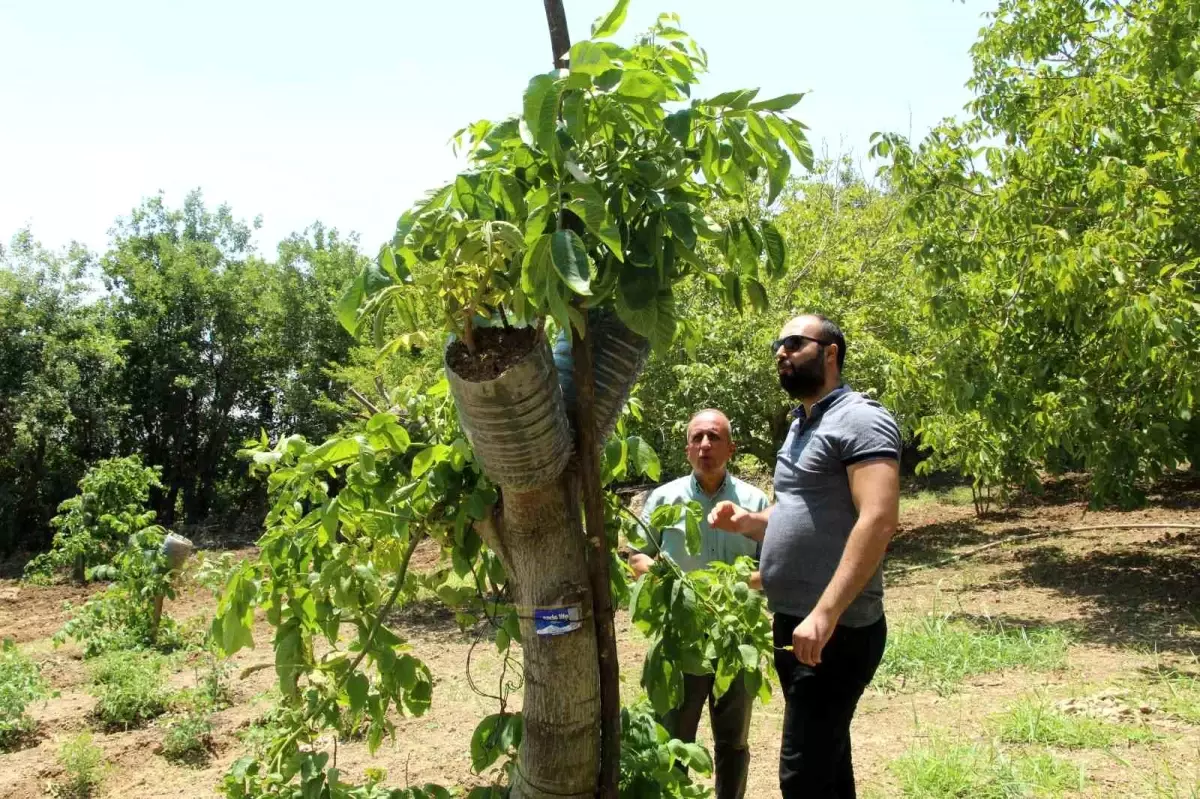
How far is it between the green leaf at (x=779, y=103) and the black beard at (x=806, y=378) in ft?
4.29

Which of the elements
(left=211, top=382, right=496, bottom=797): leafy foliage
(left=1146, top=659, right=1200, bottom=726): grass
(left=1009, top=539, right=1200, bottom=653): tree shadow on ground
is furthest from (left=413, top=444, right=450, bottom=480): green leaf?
(left=1009, top=539, right=1200, bottom=653): tree shadow on ground

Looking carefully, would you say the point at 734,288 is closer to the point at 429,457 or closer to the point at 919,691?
A: the point at 429,457

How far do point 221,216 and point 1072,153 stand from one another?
2161 cm

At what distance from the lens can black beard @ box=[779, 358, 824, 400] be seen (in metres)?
2.83

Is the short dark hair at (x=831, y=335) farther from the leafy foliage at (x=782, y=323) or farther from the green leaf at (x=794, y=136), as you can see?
the leafy foliage at (x=782, y=323)

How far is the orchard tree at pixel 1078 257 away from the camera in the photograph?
5.94 m

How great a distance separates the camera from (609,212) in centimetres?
164

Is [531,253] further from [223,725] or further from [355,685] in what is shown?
[223,725]

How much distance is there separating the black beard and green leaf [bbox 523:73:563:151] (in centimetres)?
154

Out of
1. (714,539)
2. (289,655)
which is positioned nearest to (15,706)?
(289,655)

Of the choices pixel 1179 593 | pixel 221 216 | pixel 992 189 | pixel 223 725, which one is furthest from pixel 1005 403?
pixel 221 216

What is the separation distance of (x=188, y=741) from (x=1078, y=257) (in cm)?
609

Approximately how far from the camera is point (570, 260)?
4.70 feet

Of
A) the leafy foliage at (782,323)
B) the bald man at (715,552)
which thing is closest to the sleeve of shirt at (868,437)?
the bald man at (715,552)
